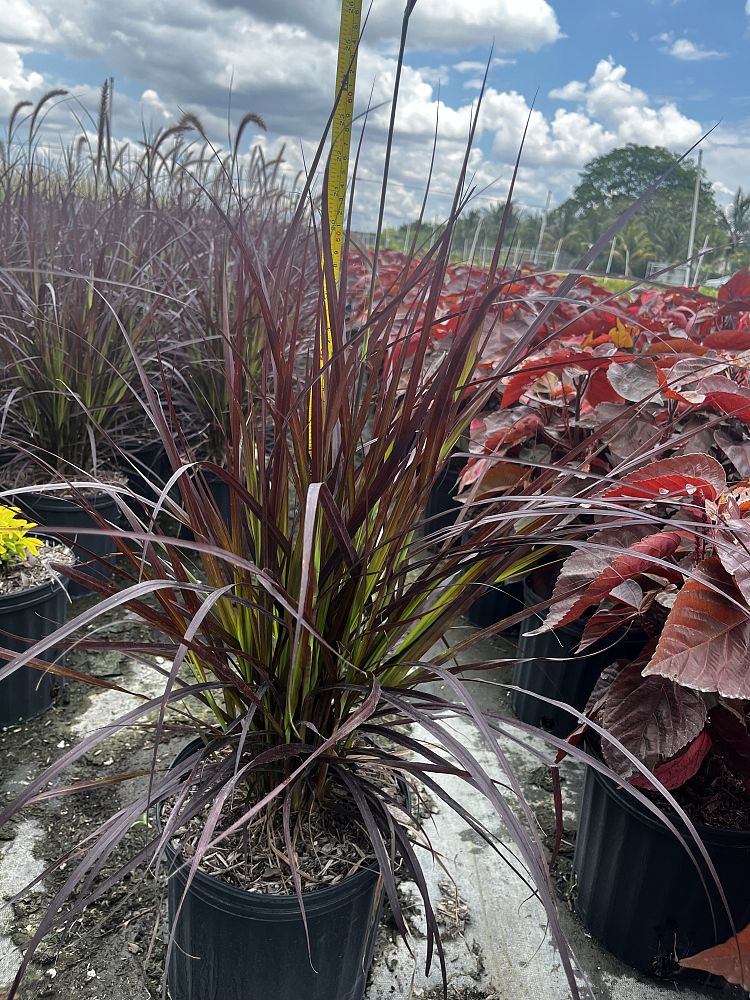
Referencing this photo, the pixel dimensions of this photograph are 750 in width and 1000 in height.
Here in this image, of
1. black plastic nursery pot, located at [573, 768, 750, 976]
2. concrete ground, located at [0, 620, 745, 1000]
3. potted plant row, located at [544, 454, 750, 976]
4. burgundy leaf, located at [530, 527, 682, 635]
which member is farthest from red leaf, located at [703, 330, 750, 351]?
concrete ground, located at [0, 620, 745, 1000]

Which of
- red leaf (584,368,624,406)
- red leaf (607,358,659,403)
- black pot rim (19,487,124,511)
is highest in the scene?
red leaf (607,358,659,403)

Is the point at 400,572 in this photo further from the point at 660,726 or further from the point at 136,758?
the point at 136,758

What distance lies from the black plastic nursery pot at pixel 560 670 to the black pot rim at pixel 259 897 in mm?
911

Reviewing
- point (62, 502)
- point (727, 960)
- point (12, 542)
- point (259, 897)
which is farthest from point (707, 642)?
point (62, 502)


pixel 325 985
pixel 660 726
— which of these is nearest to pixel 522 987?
pixel 325 985

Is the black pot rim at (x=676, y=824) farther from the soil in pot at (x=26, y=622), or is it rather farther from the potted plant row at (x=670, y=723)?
the soil in pot at (x=26, y=622)

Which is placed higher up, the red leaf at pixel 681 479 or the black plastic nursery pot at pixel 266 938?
the red leaf at pixel 681 479

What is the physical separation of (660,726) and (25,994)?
1.09 meters

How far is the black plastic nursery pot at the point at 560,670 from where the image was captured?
182cm

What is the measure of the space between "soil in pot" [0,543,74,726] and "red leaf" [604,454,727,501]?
1314mm

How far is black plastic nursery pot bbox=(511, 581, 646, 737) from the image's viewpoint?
1.82 m

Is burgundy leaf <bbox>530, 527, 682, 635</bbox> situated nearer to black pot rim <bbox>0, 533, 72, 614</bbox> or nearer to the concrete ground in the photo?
the concrete ground

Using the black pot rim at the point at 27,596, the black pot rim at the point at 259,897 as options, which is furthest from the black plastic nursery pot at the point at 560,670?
the black pot rim at the point at 27,596

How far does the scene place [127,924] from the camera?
52.2 inches
